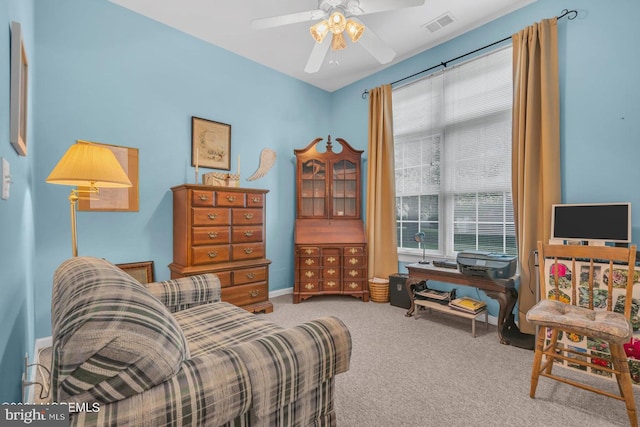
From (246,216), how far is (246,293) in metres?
0.82

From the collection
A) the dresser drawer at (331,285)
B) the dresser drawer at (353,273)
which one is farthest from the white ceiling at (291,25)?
the dresser drawer at (331,285)

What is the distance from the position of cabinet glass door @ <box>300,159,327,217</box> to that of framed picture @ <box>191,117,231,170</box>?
40.1 inches

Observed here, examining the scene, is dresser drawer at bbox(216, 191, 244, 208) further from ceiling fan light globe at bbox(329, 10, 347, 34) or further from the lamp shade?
ceiling fan light globe at bbox(329, 10, 347, 34)

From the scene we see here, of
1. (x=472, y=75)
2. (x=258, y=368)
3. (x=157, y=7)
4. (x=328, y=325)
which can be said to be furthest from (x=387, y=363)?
(x=157, y=7)

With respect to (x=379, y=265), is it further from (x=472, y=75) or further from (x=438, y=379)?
(x=472, y=75)

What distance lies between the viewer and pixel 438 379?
1997 millimetres

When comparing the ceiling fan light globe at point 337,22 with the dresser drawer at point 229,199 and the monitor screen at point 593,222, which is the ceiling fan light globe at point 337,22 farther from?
the monitor screen at point 593,222

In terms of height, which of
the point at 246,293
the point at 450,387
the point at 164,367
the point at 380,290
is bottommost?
the point at 450,387

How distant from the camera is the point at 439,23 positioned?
120 inches

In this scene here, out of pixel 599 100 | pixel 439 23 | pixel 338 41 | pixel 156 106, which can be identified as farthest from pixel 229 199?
pixel 599 100

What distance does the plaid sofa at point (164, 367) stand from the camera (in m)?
0.73

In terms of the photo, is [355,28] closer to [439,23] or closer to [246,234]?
[439,23]

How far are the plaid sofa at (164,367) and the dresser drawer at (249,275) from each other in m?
1.99

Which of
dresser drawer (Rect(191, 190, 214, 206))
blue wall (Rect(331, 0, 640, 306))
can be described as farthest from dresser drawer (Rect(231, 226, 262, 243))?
blue wall (Rect(331, 0, 640, 306))
